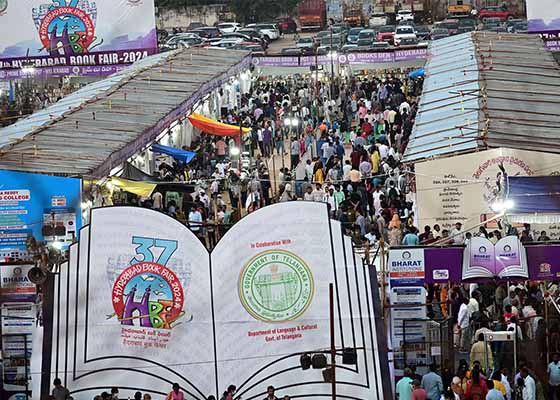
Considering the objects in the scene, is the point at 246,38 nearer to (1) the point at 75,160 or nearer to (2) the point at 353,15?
(2) the point at 353,15

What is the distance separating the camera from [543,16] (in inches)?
1747

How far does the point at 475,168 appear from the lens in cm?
2547

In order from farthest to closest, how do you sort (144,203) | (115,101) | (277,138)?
(277,138) → (115,101) → (144,203)

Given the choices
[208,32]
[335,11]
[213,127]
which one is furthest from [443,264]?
[335,11]

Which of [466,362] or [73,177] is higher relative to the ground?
[73,177]

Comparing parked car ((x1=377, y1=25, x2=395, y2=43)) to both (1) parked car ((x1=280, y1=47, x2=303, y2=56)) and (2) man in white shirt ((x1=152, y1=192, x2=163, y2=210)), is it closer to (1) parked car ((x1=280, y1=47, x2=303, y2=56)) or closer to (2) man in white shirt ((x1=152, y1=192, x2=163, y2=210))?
(1) parked car ((x1=280, y1=47, x2=303, y2=56))

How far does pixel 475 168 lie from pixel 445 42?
65.7 ft

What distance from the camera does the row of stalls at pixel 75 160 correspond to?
2094 cm

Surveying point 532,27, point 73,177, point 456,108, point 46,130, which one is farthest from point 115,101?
point 532,27

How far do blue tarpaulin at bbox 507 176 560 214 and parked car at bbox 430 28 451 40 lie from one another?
3123cm

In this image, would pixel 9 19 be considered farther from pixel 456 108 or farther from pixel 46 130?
pixel 456 108

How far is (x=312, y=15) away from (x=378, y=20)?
274 cm

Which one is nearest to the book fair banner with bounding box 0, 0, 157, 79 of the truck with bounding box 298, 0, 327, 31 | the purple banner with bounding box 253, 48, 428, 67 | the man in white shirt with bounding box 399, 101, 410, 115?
the purple banner with bounding box 253, 48, 428, 67

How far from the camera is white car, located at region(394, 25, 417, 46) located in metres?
56.3
